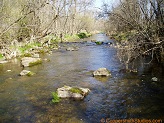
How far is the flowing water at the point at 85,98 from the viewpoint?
294 inches

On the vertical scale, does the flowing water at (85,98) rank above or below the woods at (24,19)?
below

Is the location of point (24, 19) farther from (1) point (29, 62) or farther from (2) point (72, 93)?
(2) point (72, 93)

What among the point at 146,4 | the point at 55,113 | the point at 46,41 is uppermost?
the point at 146,4

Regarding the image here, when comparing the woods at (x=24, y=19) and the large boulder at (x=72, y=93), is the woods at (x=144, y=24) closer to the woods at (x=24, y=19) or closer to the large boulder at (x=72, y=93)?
the large boulder at (x=72, y=93)

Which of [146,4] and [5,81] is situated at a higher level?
[146,4]

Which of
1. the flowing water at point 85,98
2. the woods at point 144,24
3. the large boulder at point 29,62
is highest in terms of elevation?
the woods at point 144,24

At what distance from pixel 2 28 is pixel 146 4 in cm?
1256

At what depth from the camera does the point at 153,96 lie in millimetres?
8969

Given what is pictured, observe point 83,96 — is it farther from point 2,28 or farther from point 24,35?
point 24,35

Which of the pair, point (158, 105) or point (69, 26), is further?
point (69, 26)

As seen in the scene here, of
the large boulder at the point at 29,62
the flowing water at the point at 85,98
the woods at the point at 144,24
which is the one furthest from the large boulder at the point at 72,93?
the large boulder at the point at 29,62

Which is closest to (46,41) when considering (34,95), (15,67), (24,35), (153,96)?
(24,35)

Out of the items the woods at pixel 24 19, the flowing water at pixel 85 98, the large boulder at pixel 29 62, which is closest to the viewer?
the flowing water at pixel 85 98

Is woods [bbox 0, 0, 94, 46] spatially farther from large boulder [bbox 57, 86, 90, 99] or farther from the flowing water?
large boulder [bbox 57, 86, 90, 99]
